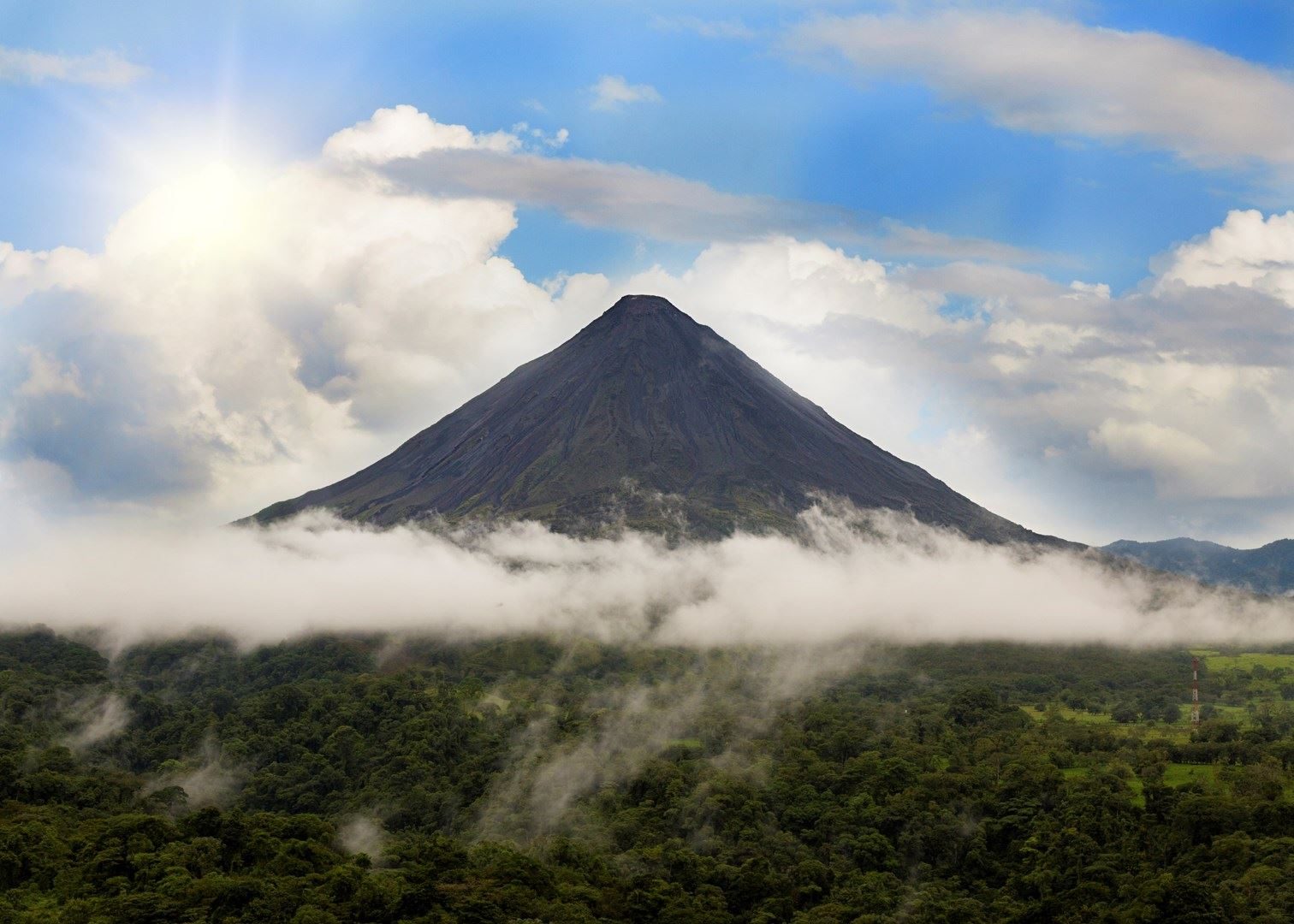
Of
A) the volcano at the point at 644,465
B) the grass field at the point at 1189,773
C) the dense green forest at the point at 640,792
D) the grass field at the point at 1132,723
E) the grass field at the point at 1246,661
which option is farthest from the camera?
the volcano at the point at 644,465

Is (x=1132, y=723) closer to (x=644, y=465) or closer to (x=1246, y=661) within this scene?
(x=1246, y=661)

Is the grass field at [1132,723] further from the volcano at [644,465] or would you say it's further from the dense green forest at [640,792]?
the volcano at [644,465]

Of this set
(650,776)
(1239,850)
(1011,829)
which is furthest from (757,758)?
(1239,850)

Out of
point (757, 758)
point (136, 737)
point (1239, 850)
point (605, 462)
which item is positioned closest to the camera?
point (1239, 850)

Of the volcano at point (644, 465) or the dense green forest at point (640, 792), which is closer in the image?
the dense green forest at point (640, 792)

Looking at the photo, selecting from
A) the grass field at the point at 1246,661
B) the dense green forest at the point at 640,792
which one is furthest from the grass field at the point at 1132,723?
the grass field at the point at 1246,661

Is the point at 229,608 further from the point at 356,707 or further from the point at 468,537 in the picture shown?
the point at 356,707
